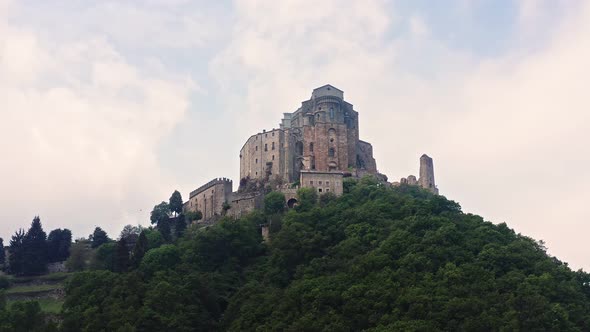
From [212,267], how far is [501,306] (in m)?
27.6

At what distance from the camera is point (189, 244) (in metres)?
75.9

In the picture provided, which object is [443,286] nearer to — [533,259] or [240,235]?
[533,259]

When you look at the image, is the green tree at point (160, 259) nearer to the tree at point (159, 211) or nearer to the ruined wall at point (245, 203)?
the ruined wall at point (245, 203)

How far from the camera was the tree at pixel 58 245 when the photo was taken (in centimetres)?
8694

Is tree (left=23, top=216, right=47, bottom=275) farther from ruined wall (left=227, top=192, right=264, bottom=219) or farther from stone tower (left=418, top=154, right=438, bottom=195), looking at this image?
stone tower (left=418, top=154, right=438, bottom=195)

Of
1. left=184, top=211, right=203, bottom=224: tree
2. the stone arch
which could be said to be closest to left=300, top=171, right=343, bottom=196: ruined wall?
the stone arch

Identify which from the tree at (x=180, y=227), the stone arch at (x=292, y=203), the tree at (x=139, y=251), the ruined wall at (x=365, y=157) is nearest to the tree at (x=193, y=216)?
the tree at (x=180, y=227)

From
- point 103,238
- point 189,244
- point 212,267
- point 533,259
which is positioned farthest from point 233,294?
point 103,238

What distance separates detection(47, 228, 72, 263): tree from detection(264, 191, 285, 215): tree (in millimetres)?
23133

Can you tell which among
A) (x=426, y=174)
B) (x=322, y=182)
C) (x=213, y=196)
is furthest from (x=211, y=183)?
(x=426, y=174)

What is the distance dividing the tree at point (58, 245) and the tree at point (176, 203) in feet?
47.6

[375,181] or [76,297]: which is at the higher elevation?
[375,181]

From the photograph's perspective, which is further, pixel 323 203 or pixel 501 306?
pixel 323 203

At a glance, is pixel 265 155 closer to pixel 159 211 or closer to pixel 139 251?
pixel 159 211
